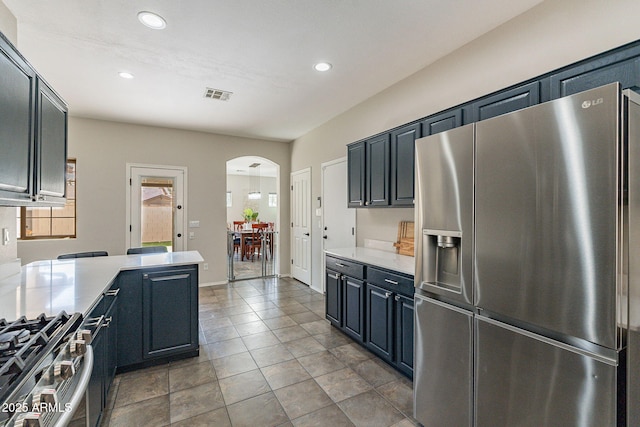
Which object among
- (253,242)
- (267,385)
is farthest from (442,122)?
(253,242)

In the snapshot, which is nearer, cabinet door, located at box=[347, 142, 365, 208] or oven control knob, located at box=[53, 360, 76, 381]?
oven control knob, located at box=[53, 360, 76, 381]

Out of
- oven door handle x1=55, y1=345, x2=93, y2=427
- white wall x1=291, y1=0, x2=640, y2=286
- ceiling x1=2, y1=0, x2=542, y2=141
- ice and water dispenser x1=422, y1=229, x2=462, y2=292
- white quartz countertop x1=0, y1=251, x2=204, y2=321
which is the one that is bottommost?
oven door handle x1=55, y1=345, x2=93, y2=427

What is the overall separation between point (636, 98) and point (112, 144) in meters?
5.89

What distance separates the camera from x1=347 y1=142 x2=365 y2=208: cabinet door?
338cm

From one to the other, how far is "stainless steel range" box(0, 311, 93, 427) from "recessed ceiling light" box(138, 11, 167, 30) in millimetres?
2121

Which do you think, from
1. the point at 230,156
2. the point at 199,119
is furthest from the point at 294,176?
the point at 199,119

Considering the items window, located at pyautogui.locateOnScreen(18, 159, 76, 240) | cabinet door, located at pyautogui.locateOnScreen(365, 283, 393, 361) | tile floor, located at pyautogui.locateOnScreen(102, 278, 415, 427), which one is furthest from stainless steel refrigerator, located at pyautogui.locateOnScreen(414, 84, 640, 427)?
window, located at pyautogui.locateOnScreen(18, 159, 76, 240)

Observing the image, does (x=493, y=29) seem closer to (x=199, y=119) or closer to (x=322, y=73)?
(x=322, y=73)

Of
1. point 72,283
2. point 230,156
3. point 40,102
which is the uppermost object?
point 230,156

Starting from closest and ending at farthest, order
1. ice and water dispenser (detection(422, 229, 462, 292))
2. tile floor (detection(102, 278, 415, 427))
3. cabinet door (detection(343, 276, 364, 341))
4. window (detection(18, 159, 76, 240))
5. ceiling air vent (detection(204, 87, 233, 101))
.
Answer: ice and water dispenser (detection(422, 229, 462, 292))
tile floor (detection(102, 278, 415, 427))
cabinet door (detection(343, 276, 364, 341))
ceiling air vent (detection(204, 87, 233, 101))
window (detection(18, 159, 76, 240))

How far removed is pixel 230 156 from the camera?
5.68m

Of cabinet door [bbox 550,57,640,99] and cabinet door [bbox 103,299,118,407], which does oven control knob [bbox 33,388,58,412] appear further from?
cabinet door [bbox 550,57,640,99]

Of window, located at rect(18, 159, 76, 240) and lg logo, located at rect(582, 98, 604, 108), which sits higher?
lg logo, located at rect(582, 98, 604, 108)

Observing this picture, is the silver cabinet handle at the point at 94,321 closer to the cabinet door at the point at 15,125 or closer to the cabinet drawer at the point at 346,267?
the cabinet door at the point at 15,125
